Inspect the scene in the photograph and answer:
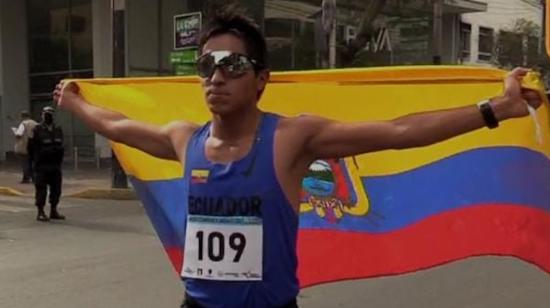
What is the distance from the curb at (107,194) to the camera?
17.2 metres

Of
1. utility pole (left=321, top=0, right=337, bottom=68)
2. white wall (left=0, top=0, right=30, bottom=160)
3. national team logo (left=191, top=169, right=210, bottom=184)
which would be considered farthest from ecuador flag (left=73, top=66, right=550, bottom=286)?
white wall (left=0, top=0, right=30, bottom=160)

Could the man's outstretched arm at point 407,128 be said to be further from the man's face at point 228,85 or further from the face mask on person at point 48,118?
the face mask on person at point 48,118

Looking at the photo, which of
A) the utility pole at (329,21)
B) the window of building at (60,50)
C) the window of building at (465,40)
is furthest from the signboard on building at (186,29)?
the window of building at (465,40)

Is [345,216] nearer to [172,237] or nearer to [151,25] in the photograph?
[172,237]

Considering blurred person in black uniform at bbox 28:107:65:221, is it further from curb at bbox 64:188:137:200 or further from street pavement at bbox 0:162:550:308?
curb at bbox 64:188:137:200

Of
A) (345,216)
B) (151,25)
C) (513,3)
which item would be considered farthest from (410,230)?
(513,3)

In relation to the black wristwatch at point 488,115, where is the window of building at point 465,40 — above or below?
above

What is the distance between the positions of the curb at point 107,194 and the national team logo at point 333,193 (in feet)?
44.4

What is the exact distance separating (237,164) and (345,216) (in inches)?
52.7

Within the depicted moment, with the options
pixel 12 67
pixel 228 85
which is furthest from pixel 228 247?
pixel 12 67

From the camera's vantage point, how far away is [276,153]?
8.82 feet

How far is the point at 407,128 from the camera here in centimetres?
274

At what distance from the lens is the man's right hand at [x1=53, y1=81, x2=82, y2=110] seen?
3.55 meters

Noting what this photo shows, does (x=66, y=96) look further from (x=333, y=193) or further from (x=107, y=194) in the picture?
(x=107, y=194)
